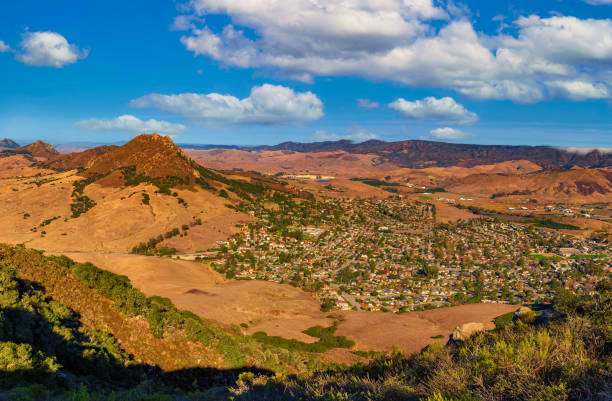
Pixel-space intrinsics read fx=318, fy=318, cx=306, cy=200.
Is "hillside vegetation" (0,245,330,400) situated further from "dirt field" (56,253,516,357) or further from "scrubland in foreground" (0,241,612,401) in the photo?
"dirt field" (56,253,516,357)

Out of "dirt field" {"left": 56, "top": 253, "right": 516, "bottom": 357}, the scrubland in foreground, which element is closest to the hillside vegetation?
the scrubland in foreground

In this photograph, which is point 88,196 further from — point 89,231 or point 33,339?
point 33,339

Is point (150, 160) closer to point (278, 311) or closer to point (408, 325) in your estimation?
point (278, 311)

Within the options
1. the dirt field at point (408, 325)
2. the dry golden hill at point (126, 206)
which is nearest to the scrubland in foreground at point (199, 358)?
the dirt field at point (408, 325)

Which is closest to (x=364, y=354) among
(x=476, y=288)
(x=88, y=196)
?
(x=476, y=288)

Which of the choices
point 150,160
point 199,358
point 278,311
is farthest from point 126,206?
point 199,358

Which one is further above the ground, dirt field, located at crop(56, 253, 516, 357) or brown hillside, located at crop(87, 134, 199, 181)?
brown hillside, located at crop(87, 134, 199, 181)

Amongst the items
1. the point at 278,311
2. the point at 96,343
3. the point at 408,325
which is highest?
the point at 96,343

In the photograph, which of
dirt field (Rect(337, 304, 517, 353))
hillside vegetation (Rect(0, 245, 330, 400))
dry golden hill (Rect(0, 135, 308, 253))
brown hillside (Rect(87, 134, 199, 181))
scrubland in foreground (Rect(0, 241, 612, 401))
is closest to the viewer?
scrubland in foreground (Rect(0, 241, 612, 401))

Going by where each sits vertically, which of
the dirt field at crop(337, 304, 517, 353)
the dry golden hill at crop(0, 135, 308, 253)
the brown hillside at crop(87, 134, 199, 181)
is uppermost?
the brown hillside at crop(87, 134, 199, 181)
